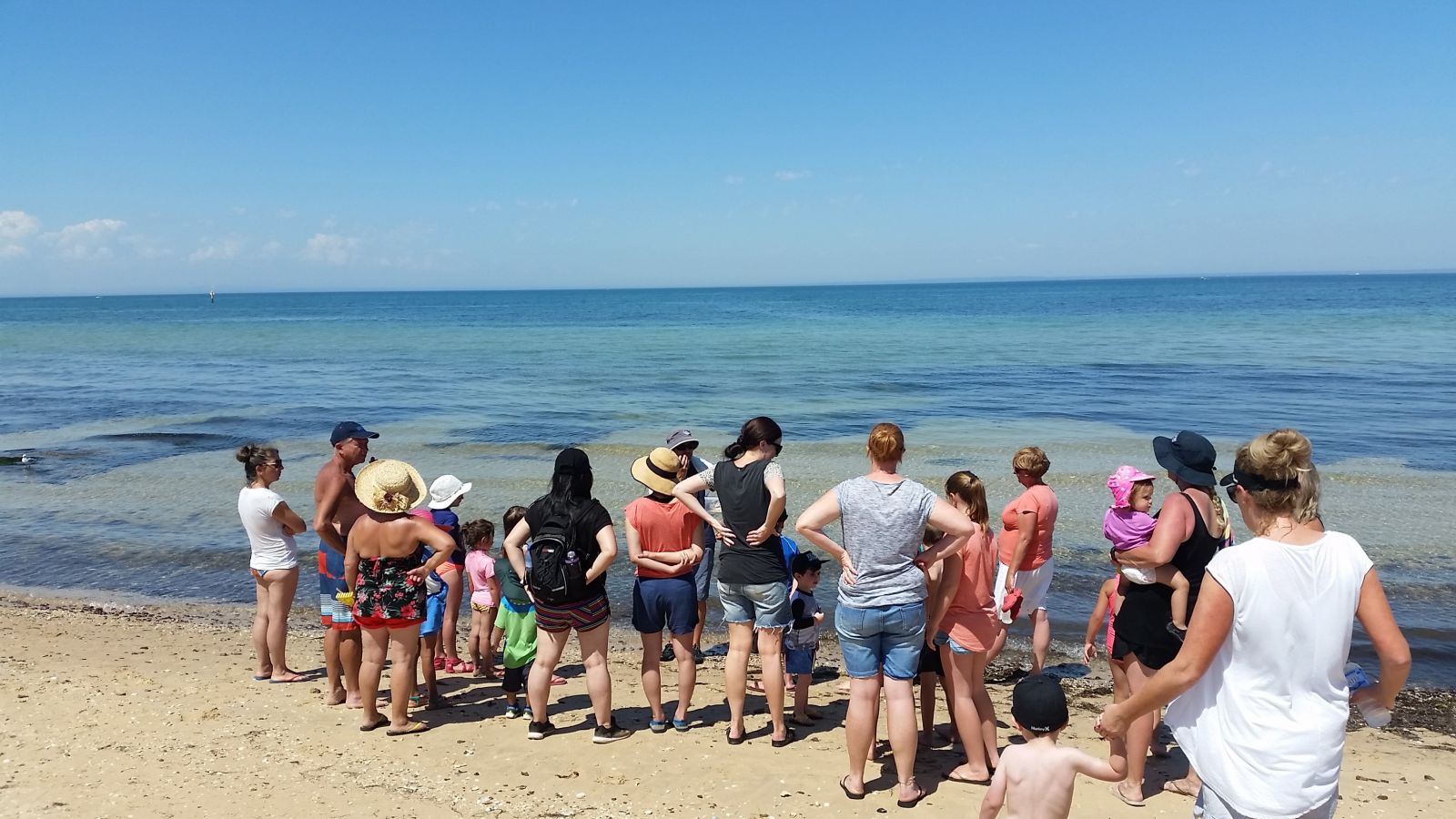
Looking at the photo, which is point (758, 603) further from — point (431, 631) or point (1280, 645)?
point (1280, 645)

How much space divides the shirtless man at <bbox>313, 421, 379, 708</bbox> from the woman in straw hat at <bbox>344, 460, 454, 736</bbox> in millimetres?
378

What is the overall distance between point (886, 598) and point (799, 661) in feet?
4.73

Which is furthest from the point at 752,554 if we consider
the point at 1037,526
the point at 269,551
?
the point at 269,551

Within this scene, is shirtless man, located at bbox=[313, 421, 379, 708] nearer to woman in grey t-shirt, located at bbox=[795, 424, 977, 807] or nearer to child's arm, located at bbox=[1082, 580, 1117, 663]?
woman in grey t-shirt, located at bbox=[795, 424, 977, 807]

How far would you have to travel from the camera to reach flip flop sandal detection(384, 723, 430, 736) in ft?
17.7

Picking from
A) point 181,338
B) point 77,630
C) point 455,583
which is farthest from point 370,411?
point 181,338

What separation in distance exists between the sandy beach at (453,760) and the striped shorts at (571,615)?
724mm

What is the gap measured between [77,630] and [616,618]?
178 inches

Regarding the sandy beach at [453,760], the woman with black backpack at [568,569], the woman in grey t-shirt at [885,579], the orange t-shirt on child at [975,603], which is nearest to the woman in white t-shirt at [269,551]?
the sandy beach at [453,760]

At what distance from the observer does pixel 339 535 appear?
18.6ft

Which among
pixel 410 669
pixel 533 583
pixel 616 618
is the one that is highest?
pixel 533 583

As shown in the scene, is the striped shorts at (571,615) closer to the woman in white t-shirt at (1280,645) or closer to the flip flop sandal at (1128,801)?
the flip flop sandal at (1128,801)

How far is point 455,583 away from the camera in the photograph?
20.1 feet

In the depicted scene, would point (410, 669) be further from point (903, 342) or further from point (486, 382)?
point (903, 342)
